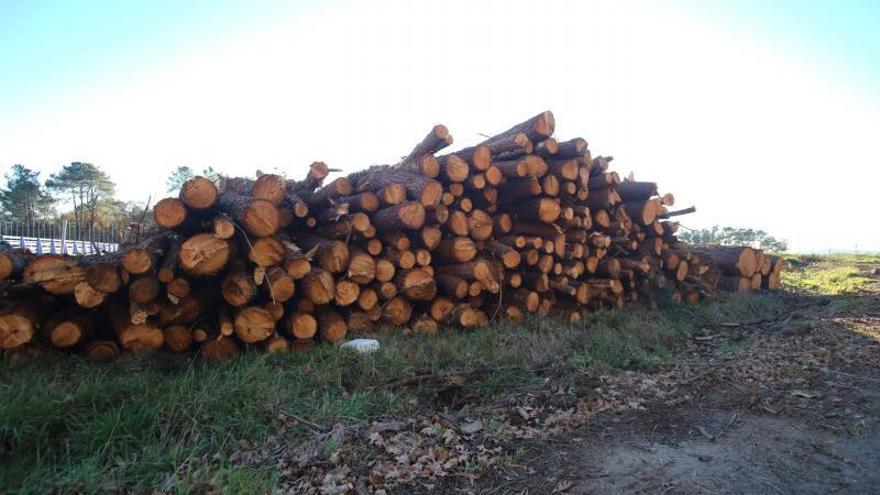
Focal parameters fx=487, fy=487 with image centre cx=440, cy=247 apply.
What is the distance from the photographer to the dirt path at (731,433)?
2.54 m

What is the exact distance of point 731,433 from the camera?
3.12 m

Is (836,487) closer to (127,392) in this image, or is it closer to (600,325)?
(600,325)

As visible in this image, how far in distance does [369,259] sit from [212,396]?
224 cm

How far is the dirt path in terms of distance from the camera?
100.0 inches

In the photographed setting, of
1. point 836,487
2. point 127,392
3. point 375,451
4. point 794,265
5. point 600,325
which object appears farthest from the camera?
point 794,265

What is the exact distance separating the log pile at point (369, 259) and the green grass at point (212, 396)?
1.22 feet

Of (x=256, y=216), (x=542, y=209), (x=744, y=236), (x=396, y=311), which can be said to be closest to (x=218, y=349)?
(x=256, y=216)

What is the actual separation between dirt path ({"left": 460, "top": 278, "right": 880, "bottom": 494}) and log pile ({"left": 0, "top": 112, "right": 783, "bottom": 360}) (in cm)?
218

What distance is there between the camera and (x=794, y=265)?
1753 centimetres

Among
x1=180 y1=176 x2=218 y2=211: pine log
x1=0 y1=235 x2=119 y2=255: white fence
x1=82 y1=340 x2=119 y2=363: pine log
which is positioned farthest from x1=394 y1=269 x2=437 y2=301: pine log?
x1=0 y1=235 x2=119 y2=255: white fence

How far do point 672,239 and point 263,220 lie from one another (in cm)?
690

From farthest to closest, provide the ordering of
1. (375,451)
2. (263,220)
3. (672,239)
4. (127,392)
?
(672,239)
(263,220)
(127,392)
(375,451)

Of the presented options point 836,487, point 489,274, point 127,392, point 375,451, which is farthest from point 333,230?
point 836,487

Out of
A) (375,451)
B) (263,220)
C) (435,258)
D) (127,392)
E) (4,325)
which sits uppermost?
(263,220)
